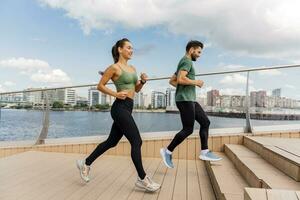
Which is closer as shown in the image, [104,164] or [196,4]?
[104,164]

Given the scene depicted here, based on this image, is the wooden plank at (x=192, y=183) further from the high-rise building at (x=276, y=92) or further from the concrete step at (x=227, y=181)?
the high-rise building at (x=276, y=92)

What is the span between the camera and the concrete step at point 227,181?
2.59 m

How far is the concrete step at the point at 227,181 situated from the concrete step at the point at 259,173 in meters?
0.07

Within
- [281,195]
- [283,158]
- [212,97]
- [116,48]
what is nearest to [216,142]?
[212,97]

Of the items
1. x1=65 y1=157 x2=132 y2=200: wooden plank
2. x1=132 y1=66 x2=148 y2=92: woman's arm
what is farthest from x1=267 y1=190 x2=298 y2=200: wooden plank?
x1=132 y1=66 x2=148 y2=92: woman's arm

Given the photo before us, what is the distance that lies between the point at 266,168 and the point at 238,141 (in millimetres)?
2104

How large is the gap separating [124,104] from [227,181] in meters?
1.16

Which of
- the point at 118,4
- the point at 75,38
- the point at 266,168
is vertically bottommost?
the point at 266,168

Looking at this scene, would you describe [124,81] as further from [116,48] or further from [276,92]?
[276,92]

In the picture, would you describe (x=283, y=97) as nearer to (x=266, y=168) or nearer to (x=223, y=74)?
(x=223, y=74)

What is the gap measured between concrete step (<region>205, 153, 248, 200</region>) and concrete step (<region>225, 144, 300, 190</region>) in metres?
0.07

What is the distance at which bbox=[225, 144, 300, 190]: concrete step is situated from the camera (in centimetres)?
243

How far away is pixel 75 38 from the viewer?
38688 mm

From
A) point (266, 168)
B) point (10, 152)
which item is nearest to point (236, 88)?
point (266, 168)
